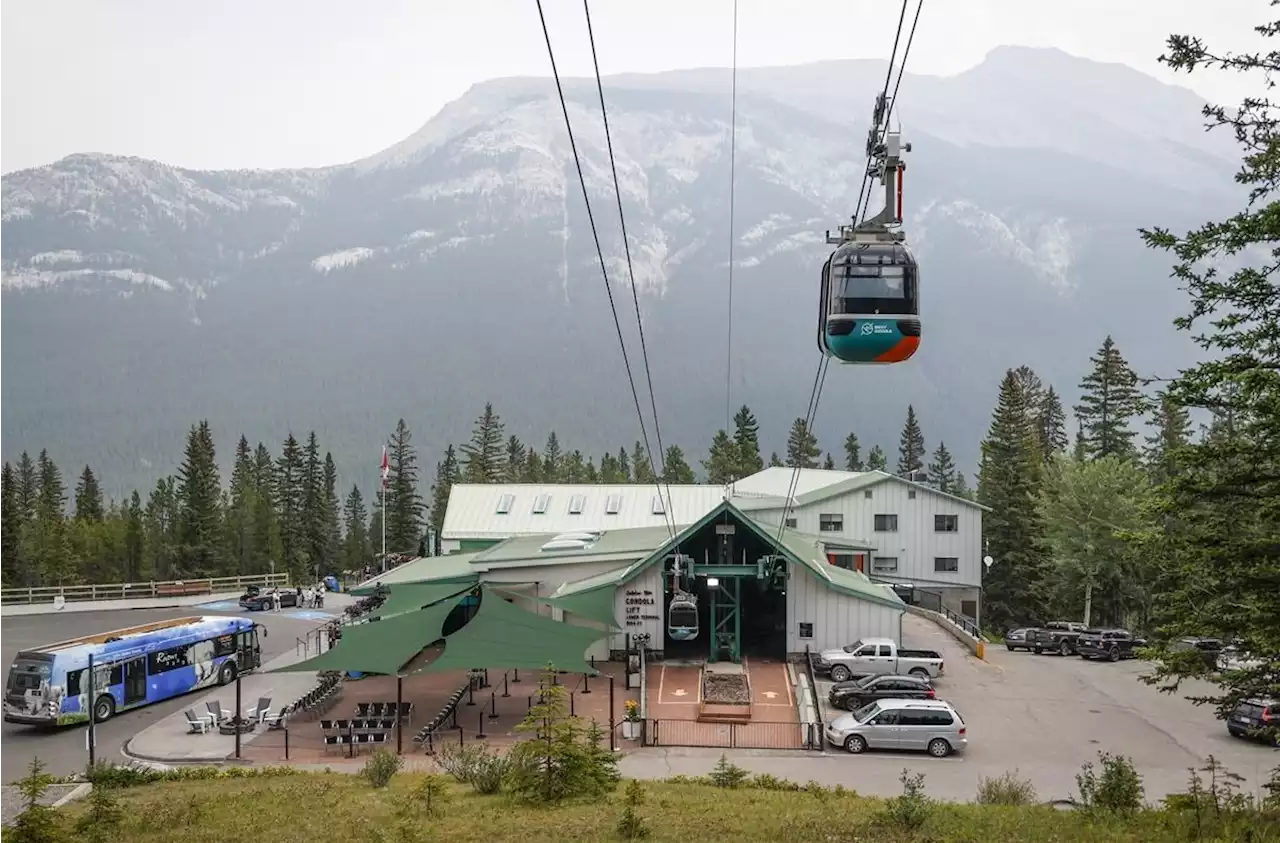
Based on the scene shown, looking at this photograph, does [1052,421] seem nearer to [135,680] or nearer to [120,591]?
[120,591]

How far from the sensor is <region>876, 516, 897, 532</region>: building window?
166 feet

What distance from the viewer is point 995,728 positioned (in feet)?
82.1

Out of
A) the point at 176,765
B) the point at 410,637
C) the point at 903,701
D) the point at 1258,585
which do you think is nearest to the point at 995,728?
the point at 903,701

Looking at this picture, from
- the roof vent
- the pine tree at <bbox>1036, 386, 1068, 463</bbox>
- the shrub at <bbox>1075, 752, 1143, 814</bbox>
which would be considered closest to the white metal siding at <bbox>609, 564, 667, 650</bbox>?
the roof vent

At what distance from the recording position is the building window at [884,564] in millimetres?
50469

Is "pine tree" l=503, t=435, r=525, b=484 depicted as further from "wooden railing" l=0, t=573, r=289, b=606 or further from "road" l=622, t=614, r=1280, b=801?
"road" l=622, t=614, r=1280, b=801

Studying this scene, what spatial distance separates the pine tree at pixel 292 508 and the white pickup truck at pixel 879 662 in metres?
54.0

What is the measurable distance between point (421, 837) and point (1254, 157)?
557 inches

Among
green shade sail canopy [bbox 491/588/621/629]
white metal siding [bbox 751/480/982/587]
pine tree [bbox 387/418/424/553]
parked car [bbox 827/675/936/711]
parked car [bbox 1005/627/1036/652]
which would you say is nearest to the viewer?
parked car [bbox 827/675/936/711]

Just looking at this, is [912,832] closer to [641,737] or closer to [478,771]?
[478,771]

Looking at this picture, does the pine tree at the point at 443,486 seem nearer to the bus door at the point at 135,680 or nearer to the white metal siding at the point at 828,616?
the white metal siding at the point at 828,616

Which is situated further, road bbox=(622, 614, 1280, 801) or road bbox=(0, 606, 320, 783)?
road bbox=(0, 606, 320, 783)

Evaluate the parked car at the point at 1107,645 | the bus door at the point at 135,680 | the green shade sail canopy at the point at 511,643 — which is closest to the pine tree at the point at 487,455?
the parked car at the point at 1107,645

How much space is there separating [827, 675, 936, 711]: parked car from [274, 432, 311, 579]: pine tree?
56834 mm
